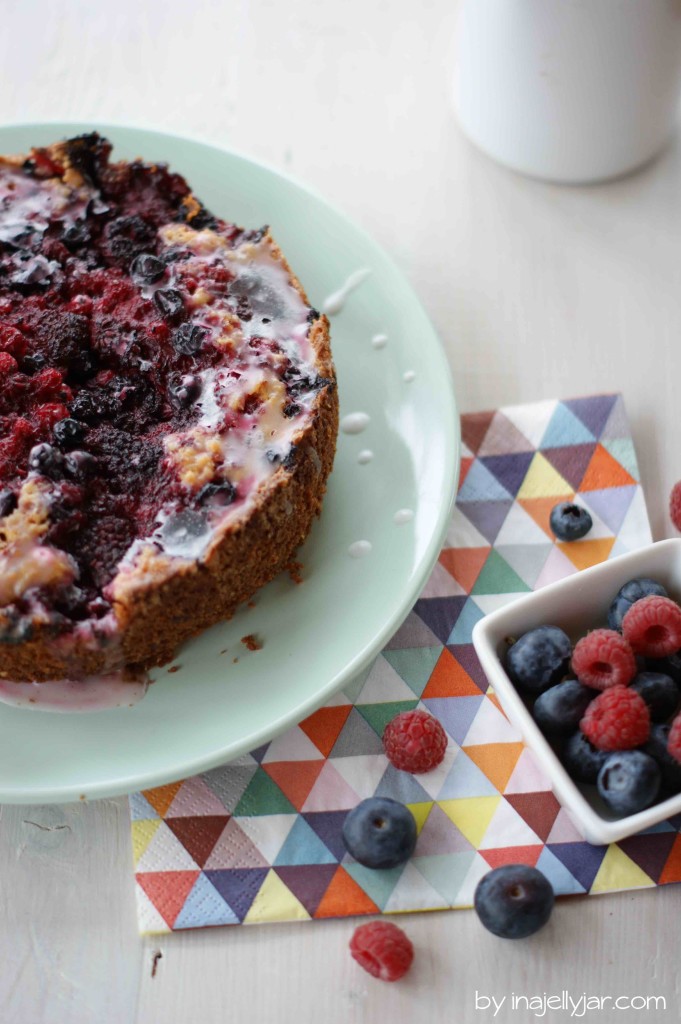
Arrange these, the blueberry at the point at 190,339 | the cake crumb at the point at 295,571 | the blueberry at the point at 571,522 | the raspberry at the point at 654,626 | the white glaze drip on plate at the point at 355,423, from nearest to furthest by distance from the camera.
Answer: the raspberry at the point at 654,626 < the blueberry at the point at 190,339 < the cake crumb at the point at 295,571 < the blueberry at the point at 571,522 < the white glaze drip on plate at the point at 355,423

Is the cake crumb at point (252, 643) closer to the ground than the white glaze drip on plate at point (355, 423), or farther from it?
closer to the ground

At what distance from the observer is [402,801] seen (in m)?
1.89

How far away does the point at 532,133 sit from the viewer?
2.80m

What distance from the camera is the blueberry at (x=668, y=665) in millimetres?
1822

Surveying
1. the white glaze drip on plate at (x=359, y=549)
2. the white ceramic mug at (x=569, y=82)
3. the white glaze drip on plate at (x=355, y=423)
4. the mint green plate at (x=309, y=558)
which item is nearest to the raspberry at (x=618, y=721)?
the mint green plate at (x=309, y=558)

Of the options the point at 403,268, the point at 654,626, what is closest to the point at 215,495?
the point at 654,626

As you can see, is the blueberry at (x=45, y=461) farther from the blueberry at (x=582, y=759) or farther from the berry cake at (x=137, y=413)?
the blueberry at (x=582, y=759)

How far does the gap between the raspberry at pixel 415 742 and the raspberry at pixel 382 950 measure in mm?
292

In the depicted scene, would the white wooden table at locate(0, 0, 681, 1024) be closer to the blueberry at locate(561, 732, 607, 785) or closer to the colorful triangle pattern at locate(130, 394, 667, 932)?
the colorful triangle pattern at locate(130, 394, 667, 932)

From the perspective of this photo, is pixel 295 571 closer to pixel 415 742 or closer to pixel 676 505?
pixel 415 742

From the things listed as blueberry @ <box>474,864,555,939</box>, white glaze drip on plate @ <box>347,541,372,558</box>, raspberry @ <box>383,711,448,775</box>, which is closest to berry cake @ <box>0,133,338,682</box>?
white glaze drip on plate @ <box>347,541,372,558</box>

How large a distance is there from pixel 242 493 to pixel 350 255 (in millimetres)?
863

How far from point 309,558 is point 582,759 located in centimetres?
70

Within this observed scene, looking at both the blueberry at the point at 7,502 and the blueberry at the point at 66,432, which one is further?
the blueberry at the point at 66,432
